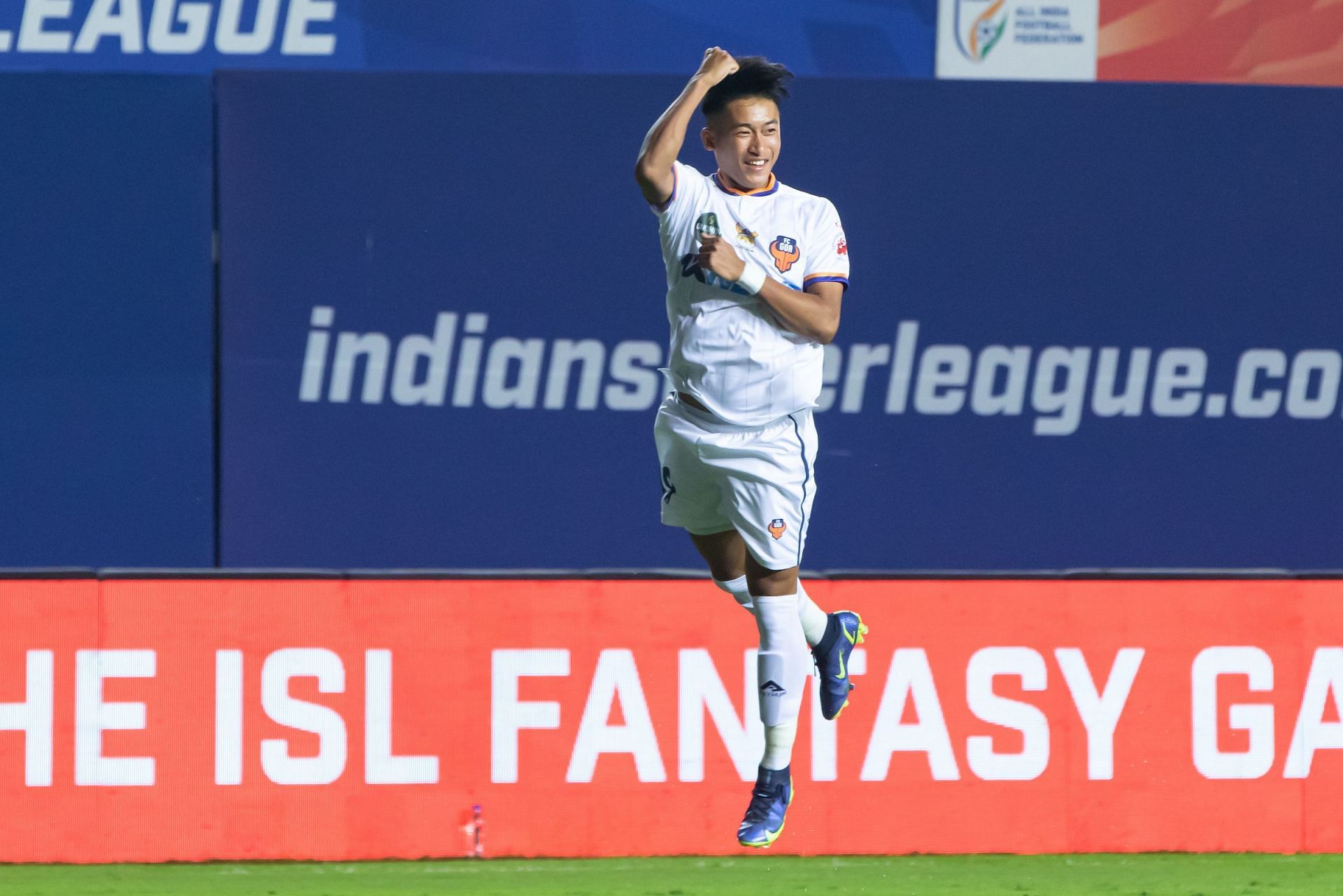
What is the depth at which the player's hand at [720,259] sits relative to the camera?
165 inches

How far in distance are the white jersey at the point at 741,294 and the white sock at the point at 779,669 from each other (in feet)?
1.69

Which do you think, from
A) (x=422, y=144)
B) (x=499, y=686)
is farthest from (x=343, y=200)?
(x=499, y=686)

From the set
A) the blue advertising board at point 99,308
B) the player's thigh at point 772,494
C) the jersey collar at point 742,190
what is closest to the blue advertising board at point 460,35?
the blue advertising board at point 99,308

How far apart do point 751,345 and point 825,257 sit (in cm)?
31

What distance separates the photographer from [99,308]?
8562 millimetres

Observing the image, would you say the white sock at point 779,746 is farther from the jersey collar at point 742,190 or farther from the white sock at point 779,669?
the jersey collar at point 742,190

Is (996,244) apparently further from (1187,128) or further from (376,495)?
(376,495)

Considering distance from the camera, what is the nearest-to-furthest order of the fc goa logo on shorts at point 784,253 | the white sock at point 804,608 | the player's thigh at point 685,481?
the fc goa logo on shorts at point 784,253 < the player's thigh at point 685,481 < the white sock at point 804,608

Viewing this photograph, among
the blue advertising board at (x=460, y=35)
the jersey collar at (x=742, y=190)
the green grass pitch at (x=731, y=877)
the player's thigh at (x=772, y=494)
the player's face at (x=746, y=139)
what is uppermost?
the blue advertising board at (x=460, y=35)

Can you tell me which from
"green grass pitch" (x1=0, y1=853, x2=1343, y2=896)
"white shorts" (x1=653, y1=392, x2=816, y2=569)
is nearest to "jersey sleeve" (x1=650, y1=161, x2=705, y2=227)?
"white shorts" (x1=653, y1=392, x2=816, y2=569)

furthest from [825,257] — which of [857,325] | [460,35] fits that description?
→ [460,35]

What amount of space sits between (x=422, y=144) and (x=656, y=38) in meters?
1.65

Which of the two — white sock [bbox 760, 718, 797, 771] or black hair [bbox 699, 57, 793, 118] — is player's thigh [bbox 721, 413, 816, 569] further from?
black hair [bbox 699, 57, 793, 118]

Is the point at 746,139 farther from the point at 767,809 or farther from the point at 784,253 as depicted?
the point at 767,809
